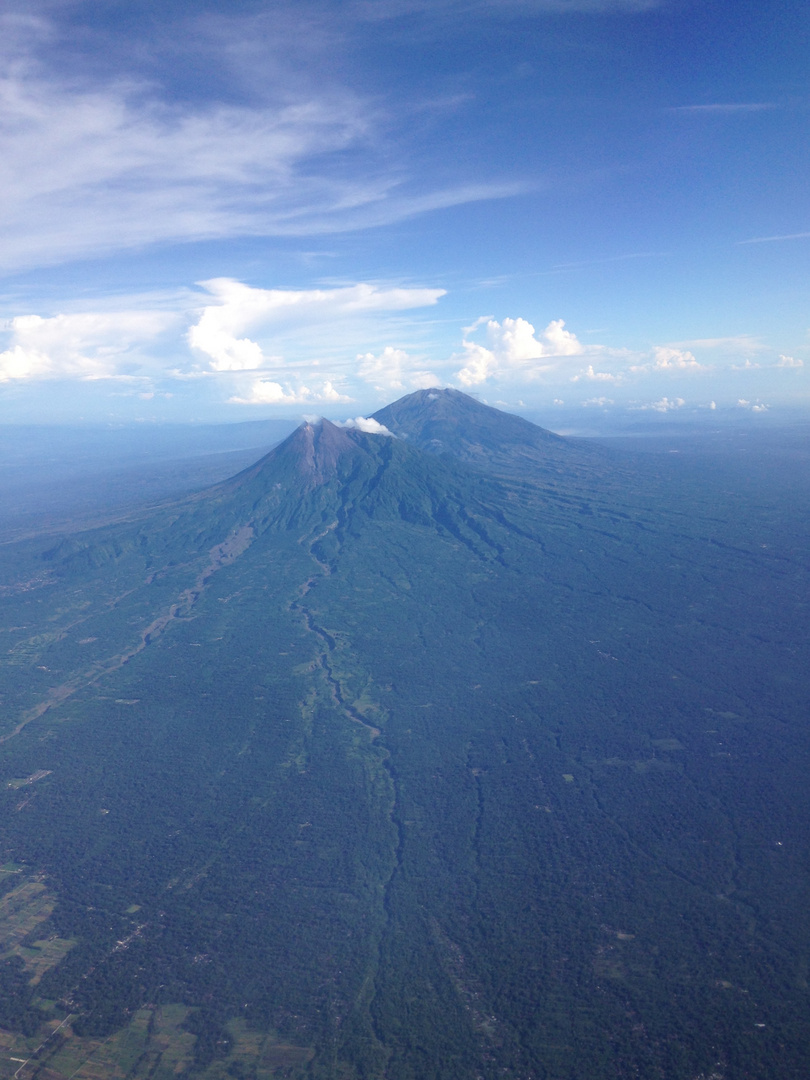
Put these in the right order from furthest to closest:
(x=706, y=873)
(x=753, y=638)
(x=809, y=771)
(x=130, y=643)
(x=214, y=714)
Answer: (x=130, y=643), (x=753, y=638), (x=214, y=714), (x=809, y=771), (x=706, y=873)

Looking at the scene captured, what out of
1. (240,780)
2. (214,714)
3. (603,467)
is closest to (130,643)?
(214,714)

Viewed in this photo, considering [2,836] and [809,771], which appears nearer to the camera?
[2,836]

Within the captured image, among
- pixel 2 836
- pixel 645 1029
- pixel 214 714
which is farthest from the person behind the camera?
pixel 214 714

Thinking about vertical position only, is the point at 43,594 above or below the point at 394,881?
above

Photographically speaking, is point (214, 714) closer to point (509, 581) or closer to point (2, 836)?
point (2, 836)

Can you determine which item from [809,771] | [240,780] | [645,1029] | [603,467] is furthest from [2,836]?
[603,467]

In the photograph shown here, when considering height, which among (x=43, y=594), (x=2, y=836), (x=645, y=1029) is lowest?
(x=645, y=1029)
